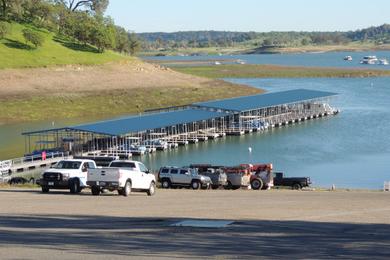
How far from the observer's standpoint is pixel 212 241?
19750mm

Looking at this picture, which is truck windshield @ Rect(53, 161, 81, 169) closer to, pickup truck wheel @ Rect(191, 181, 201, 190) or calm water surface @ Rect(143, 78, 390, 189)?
pickup truck wheel @ Rect(191, 181, 201, 190)

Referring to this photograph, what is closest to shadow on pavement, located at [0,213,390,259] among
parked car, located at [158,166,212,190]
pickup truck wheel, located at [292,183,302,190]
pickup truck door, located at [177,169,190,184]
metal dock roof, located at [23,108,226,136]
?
parked car, located at [158,166,212,190]

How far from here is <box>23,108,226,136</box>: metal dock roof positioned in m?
69.8

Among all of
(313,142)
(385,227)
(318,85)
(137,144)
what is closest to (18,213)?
(385,227)

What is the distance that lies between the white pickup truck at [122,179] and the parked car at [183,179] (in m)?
9.27

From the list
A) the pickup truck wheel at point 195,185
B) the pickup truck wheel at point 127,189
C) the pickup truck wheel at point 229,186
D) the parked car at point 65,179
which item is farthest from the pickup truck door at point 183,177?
the pickup truck wheel at point 127,189

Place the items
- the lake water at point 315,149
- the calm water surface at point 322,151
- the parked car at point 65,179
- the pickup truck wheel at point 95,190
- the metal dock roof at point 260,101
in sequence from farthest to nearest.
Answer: the metal dock roof at point 260,101
the lake water at point 315,149
the calm water surface at point 322,151
the parked car at point 65,179
the pickup truck wheel at point 95,190

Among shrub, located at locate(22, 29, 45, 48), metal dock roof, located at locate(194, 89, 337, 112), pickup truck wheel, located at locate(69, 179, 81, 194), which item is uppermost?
shrub, located at locate(22, 29, 45, 48)

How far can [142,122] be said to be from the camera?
7581 cm

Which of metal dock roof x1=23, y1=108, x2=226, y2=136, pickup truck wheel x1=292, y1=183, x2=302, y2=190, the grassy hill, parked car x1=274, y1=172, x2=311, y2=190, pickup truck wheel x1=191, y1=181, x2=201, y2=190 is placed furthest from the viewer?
the grassy hill

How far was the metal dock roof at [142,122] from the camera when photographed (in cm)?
6981

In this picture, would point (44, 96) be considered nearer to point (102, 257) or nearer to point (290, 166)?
point (290, 166)

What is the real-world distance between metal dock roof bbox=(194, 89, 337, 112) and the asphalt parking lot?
6088 cm

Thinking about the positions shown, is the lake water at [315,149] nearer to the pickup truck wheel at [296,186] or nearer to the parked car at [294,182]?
the parked car at [294,182]
